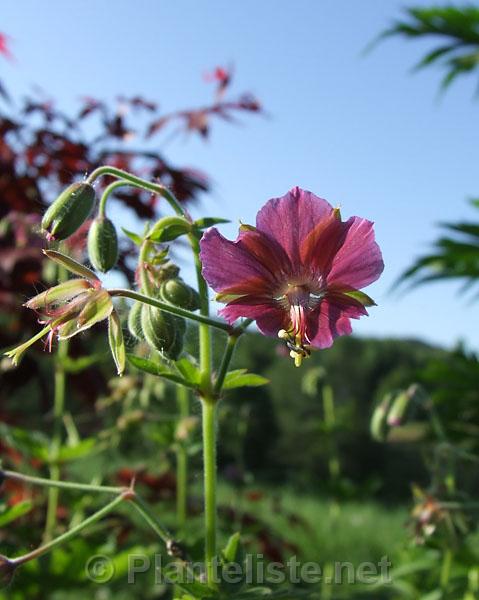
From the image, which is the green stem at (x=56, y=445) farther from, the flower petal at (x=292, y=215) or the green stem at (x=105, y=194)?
the flower petal at (x=292, y=215)

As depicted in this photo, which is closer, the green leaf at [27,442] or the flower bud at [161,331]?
the flower bud at [161,331]

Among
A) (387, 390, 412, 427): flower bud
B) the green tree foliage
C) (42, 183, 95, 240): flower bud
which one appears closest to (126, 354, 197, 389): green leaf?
(42, 183, 95, 240): flower bud

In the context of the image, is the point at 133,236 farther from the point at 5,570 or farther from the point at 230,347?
the point at 5,570

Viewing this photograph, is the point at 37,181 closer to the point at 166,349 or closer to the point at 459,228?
the point at 166,349

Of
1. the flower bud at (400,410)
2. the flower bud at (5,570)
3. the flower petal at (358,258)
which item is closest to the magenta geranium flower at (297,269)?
the flower petal at (358,258)

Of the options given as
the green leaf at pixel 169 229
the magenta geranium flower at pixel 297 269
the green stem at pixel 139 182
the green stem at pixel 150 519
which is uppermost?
the green stem at pixel 139 182

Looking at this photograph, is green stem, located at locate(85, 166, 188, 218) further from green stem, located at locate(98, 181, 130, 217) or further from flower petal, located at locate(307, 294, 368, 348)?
flower petal, located at locate(307, 294, 368, 348)
